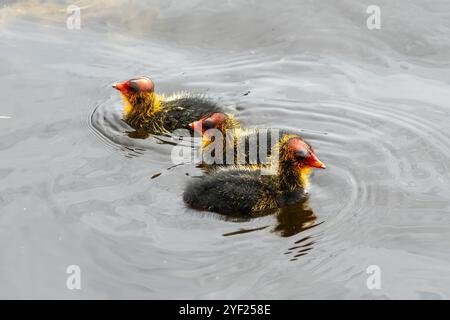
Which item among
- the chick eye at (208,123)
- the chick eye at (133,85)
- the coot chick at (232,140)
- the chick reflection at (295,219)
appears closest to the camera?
the chick reflection at (295,219)

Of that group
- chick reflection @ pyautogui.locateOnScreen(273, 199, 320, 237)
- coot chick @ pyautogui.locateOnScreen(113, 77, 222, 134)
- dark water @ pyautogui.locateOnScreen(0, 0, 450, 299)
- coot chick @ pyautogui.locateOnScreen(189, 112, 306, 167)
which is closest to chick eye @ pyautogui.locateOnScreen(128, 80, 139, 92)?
coot chick @ pyautogui.locateOnScreen(113, 77, 222, 134)

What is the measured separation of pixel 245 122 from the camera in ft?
22.4

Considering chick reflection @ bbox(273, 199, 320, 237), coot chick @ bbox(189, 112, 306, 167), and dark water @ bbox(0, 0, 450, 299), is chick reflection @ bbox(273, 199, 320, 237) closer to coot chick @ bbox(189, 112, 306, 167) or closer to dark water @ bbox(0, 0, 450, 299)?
dark water @ bbox(0, 0, 450, 299)

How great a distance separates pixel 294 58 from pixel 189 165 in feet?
8.54

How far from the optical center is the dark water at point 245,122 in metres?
4.54

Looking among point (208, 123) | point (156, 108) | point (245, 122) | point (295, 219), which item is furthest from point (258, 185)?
point (156, 108)

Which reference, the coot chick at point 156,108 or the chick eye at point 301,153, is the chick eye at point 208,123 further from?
the chick eye at point 301,153

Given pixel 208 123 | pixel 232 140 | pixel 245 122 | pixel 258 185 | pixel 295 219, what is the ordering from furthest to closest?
pixel 245 122
pixel 208 123
pixel 232 140
pixel 258 185
pixel 295 219

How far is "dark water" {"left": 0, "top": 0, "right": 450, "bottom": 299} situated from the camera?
14.9 ft

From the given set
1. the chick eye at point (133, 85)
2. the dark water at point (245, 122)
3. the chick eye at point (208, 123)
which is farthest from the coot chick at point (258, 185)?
the chick eye at point (133, 85)

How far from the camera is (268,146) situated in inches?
235

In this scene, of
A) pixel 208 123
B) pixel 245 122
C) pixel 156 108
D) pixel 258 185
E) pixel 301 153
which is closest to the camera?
pixel 258 185

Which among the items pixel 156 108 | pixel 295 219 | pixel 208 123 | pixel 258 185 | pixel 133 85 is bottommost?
pixel 295 219

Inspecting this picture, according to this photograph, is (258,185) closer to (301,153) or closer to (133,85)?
(301,153)
